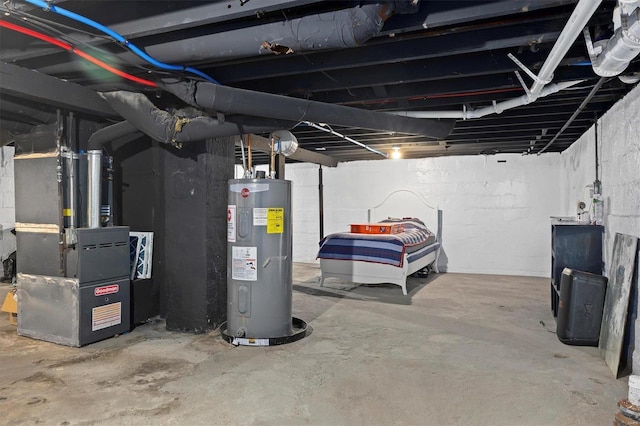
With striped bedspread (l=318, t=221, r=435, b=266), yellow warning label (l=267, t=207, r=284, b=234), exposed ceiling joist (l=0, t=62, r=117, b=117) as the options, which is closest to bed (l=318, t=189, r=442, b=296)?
striped bedspread (l=318, t=221, r=435, b=266)

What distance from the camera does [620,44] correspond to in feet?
6.38

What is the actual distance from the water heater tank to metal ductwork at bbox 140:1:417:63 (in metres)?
1.20

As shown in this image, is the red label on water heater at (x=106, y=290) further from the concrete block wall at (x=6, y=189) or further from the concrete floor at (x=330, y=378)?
the concrete block wall at (x=6, y=189)

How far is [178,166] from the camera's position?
3789mm

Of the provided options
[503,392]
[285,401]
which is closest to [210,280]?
[285,401]

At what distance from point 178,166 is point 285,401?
7.52 ft

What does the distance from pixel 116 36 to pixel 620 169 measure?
3.64 meters

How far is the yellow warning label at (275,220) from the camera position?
3391 millimetres

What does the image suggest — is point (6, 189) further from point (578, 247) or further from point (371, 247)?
point (578, 247)

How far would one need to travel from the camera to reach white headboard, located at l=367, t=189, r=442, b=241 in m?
7.60

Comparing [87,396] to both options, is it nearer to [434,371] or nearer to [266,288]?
[266,288]

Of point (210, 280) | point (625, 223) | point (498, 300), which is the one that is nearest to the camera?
point (625, 223)

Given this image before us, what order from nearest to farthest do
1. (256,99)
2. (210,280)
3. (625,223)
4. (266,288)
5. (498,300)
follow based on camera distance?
(256,99) < (625,223) < (266,288) < (210,280) < (498,300)

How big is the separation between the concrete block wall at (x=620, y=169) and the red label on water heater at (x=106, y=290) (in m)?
3.90
